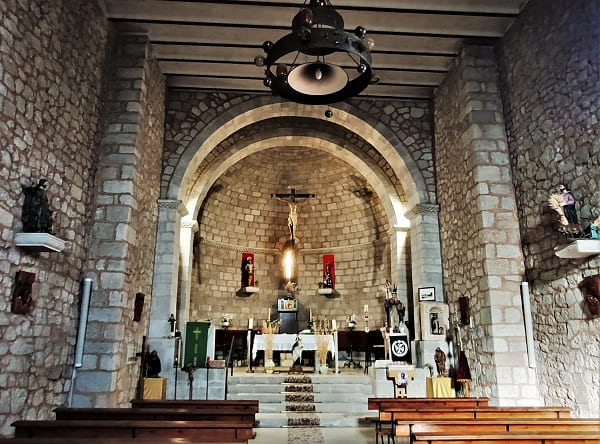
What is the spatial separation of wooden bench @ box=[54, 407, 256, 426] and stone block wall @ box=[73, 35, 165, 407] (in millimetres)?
1924

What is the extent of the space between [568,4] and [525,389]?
5048mm

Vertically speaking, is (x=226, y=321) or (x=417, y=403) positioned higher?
(x=226, y=321)

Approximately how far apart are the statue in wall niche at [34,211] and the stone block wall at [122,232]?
179 centimetres

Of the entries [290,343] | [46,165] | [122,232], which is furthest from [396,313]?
[46,165]

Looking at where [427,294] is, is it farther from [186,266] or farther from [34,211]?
[34,211]

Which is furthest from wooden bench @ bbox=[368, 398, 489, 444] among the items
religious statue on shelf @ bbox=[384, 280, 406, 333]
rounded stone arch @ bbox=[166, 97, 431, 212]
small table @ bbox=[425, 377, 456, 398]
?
rounded stone arch @ bbox=[166, 97, 431, 212]

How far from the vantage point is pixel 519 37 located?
7461mm

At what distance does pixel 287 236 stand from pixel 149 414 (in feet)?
33.0

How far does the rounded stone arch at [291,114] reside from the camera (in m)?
9.59

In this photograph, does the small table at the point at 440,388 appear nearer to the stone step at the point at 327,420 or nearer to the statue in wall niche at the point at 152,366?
the stone step at the point at 327,420

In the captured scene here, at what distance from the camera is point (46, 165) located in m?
5.64

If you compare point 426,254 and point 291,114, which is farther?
point 291,114

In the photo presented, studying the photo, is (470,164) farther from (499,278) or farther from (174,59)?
(174,59)

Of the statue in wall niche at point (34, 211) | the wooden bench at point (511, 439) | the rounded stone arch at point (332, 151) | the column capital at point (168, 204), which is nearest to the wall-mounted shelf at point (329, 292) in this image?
the rounded stone arch at point (332, 151)
